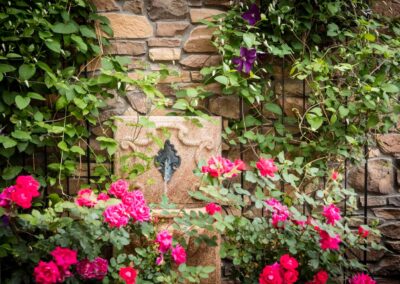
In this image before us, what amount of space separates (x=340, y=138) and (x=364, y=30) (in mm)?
612

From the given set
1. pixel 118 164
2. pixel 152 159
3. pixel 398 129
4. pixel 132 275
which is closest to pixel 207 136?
pixel 152 159

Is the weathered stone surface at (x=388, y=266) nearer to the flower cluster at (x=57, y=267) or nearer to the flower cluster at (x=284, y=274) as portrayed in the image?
the flower cluster at (x=284, y=274)

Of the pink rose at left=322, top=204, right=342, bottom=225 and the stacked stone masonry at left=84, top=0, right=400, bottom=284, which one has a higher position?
the stacked stone masonry at left=84, top=0, right=400, bottom=284

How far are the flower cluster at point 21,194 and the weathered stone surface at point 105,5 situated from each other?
1.17m

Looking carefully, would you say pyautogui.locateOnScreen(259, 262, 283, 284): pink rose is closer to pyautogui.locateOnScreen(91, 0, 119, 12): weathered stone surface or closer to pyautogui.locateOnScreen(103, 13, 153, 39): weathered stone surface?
pyautogui.locateOnScreen(103, 13, 153, 39): weathered stone surface

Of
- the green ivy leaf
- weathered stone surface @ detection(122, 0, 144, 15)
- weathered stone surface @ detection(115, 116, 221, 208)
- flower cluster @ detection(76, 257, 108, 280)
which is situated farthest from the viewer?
weathered stone surface @ detection(122, 0, 144, 15)

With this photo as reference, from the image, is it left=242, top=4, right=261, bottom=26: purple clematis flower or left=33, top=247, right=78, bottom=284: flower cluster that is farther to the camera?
left=242, top=4, right=261, bottom=26: purple clematis flower

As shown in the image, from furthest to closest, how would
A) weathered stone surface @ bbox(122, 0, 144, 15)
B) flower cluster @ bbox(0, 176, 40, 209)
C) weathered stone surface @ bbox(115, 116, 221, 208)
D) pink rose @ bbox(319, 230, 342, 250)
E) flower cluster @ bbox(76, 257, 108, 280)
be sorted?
weathered stone surface @ bbox(122, 0, 144, 15)
weathered stone surface @ bbox(115, 116, 221, 208)
pink rose @ bbox(319, 230, 342, 250)
flower cluster @ bbox(76, 257, 108, 280)
flower cluster @ bbox(0, 176, 40, 209)

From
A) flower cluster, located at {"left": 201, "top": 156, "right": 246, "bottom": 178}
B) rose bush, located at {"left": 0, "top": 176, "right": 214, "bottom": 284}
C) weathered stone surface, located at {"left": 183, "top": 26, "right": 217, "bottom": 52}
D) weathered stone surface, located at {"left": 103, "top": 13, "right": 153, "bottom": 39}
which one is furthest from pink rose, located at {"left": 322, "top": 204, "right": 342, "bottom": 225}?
weathered stone surface, located at {"left": 103, "top": 13, "right": 153, "bottom": 39}

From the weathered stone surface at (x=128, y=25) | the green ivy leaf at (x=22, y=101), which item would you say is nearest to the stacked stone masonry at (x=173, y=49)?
the weathered stone surface at (x=128, y=25)

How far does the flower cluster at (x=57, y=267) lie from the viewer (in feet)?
6.63

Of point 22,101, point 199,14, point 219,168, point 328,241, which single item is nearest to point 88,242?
point 219,168

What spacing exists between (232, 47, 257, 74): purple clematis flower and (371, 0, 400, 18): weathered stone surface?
83cm

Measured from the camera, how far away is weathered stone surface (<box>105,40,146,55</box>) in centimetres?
283
